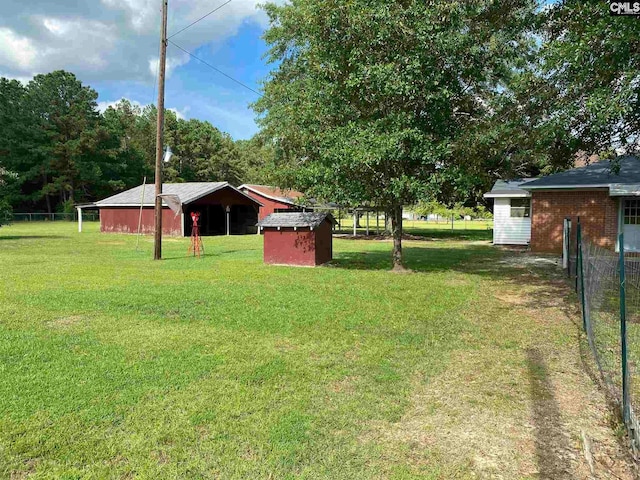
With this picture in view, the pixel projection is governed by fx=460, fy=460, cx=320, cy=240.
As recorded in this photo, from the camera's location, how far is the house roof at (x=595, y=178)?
14.4 m

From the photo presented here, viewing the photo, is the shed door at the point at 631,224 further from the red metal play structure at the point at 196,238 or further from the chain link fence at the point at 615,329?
the red metal play structure at the point at 196,238

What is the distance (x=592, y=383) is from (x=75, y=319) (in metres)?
6.35

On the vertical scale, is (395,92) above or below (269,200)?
above

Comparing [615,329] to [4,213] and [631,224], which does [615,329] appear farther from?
[4,213]

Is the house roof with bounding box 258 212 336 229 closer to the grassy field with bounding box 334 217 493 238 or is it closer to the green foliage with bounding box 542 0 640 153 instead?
the green foliage with bounding box 542 0 640 153

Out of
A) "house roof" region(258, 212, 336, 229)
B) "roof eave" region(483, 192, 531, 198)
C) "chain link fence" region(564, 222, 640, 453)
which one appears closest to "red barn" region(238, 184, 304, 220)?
"roof eave" region(483, 192, 531, 198)

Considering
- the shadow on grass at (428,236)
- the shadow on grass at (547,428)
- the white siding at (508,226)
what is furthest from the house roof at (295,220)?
the shadow on grass at (428,236)

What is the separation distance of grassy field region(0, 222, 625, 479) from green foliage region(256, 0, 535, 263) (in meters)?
3.42

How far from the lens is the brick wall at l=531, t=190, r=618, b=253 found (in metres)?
15.0

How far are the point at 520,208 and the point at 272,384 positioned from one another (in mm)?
18371

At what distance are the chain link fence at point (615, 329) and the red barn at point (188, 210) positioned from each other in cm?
2297

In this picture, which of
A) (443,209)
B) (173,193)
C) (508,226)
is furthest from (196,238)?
(443,209)

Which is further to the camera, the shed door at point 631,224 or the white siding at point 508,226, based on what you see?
the white siding at point 508,226

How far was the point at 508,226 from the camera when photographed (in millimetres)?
20359
